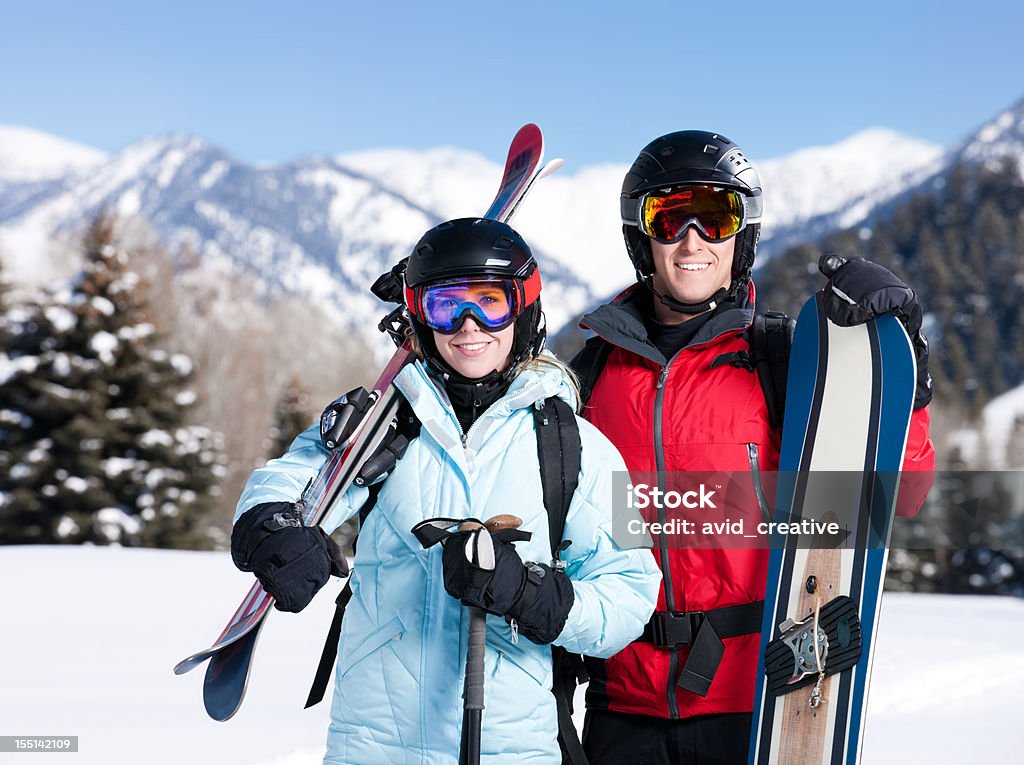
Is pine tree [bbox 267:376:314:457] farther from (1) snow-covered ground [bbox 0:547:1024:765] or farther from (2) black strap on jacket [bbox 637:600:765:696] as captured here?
(2) black strap on jacket [bbox 637:600:765:696]

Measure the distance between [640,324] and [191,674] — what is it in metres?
5.55

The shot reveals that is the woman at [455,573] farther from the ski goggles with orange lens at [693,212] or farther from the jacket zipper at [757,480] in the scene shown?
the ski goggles with orange lens at [693,212]

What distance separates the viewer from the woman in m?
2.28

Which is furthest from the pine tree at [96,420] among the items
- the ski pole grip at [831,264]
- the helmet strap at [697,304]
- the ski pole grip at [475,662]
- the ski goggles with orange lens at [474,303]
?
the ski pole grip at [475,662]

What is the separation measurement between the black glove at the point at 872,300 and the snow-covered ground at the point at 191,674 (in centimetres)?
361

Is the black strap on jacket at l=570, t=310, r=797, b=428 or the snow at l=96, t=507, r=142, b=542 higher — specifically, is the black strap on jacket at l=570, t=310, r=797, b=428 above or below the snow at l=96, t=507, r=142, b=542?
above

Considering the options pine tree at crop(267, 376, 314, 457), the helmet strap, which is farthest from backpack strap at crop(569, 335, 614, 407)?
pine tree at crop(267, 376, 314, 457)

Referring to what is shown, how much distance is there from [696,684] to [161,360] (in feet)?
69.8

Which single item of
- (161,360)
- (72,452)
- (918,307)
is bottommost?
(72,452)

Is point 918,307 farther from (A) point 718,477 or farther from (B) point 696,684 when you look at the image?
(B) point 696,684

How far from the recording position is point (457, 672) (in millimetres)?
2346

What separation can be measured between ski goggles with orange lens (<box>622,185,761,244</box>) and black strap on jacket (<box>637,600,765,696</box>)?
1125 mm

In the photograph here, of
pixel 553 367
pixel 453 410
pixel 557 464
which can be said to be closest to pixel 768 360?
pixel 553 367

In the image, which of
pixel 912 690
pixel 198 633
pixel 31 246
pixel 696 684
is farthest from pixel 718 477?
pixel 31 246
